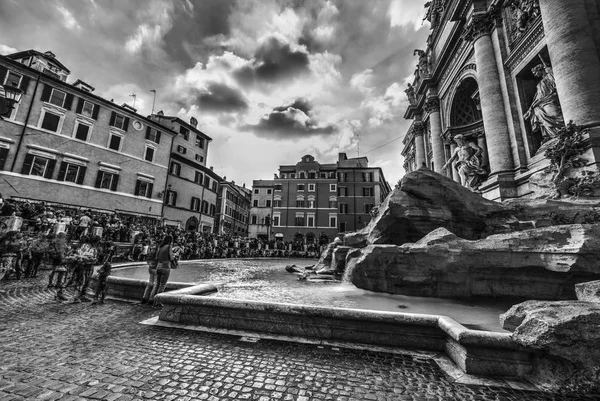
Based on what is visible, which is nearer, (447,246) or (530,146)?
(447,246)

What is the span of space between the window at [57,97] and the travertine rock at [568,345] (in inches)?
1264

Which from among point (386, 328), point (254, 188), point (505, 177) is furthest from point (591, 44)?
point (254, 188)

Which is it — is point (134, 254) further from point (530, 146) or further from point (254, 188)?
point (254, 188)

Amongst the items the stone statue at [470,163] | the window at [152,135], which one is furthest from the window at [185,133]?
the stone statue at [470,163]

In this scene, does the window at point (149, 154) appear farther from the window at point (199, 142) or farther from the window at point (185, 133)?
the window at point (199, 142)

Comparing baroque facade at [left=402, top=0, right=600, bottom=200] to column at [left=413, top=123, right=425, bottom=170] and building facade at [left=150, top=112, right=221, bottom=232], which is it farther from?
building facade at [left=150, top=112, right=221, bottom=232]

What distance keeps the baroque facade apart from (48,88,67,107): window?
96.7ft

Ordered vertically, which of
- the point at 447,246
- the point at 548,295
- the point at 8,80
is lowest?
the point at 548,295

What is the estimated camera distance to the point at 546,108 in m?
11.6

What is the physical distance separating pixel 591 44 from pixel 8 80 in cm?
3544

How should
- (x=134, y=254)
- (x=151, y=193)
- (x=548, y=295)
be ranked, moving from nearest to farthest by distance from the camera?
1. (x=548, y=295)
2. (x=134, y=254)
3. (x=151, y=193)

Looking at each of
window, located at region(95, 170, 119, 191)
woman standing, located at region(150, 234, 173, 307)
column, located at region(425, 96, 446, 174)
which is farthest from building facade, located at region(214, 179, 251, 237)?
woman standing, located at region(150, 234, 173, 307)

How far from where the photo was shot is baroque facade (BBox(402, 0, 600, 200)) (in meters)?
10.2

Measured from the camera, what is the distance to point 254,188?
52.4 metres
